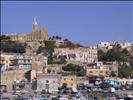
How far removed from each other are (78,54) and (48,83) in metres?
14.1

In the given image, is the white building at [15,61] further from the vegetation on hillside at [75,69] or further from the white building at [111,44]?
the white building at [111,44]

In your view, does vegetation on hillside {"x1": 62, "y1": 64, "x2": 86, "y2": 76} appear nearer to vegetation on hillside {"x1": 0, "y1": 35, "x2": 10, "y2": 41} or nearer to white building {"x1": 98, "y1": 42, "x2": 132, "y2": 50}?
vegetation on hillside {"x1": 0, "y1": 35, "x2": 10, "y2": 41}

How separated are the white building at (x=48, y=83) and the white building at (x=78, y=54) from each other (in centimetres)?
1177

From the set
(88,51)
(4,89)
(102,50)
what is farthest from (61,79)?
A: (102,50)

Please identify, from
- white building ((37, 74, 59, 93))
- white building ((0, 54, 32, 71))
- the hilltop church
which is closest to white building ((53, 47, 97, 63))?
the hilltop church

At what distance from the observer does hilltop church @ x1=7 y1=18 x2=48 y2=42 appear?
38522mm

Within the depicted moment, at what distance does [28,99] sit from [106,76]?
44.6 feet

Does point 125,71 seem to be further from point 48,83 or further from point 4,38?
point 4,38

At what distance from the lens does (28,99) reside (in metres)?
14.8

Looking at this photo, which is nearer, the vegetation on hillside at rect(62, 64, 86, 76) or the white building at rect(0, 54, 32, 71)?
the white building at rect(0, 54, 32, 71)

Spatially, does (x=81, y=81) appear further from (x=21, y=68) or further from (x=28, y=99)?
(x=28, y=99)

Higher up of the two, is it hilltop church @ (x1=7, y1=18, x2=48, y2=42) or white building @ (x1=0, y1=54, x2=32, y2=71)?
hilltop church @ (x1=7, y1=18, x2=48, y2=42)

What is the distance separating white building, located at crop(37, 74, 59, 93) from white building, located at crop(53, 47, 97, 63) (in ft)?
38.6

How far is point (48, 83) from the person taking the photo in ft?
69.2
